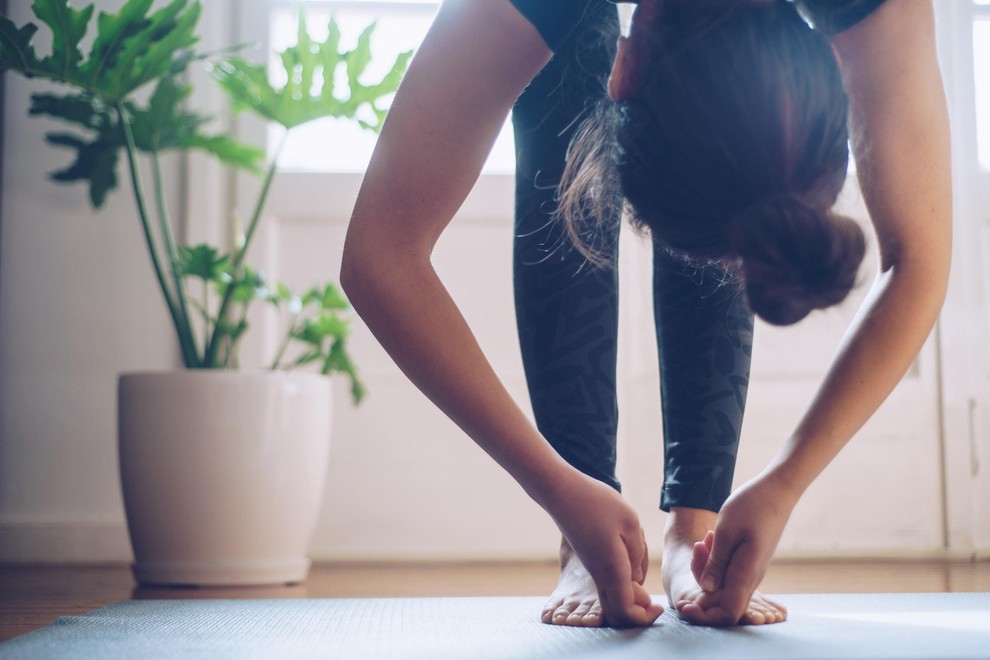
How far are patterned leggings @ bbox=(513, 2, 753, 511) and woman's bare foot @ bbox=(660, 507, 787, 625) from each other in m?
0.02

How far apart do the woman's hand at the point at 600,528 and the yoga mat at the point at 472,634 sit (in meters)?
A: 0.06

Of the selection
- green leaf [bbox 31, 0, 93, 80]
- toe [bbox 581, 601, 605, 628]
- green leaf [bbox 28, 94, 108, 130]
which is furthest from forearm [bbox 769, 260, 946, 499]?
green leaf [bbox 28, 94, 108, 130]

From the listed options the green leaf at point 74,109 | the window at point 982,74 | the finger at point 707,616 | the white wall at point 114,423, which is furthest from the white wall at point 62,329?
the window at point 982,74

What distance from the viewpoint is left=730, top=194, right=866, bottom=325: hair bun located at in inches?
26.7

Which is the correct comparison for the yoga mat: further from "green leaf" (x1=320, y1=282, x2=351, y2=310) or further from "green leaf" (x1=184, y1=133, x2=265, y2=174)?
"green leaf" (x1=184, y1=133, x2=265, y2=174)

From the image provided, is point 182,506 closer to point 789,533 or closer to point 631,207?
point 631,207

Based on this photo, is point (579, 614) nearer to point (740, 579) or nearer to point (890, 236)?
point (740, 579)

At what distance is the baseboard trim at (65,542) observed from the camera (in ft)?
6.14

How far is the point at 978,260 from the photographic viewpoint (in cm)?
201

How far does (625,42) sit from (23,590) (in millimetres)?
1198

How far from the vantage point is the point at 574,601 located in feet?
2.97

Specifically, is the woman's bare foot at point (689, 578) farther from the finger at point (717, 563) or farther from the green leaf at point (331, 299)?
the green leaf at point (331, 299)

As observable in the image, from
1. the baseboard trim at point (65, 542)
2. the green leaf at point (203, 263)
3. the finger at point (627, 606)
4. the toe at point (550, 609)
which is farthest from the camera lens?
the baseboard trim at point (65, 542)

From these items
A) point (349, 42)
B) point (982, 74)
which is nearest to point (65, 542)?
point (349, 42)
